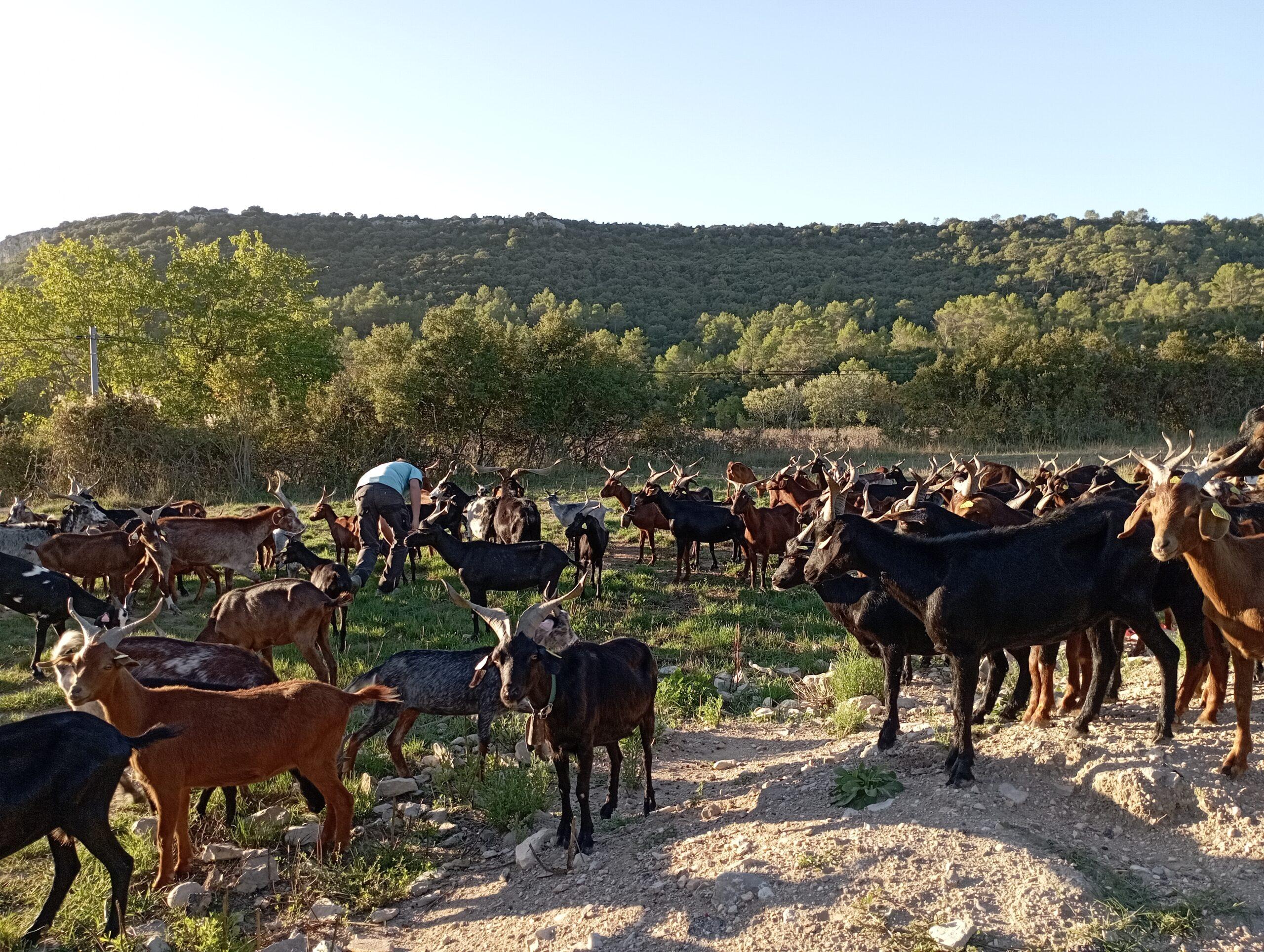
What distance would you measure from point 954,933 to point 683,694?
4.91 m

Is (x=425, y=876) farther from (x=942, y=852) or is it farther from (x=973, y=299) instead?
(x=973, y=299)

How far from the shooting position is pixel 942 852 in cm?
469

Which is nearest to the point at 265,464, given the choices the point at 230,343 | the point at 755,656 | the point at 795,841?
the point at 230,343

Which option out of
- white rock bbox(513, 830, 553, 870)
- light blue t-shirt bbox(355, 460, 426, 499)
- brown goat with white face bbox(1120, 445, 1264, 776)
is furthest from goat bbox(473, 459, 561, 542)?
brown goat with white face bbox(1120, 445, 1264, 776)

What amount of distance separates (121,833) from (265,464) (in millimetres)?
22097

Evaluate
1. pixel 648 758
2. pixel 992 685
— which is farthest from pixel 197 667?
pixel 992 685

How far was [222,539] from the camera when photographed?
1280cm

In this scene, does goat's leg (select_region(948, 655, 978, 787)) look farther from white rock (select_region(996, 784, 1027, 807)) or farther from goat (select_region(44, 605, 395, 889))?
goat (select_region(44, 605, 395, 889))

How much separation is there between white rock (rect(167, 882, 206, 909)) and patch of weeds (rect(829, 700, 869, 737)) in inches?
185

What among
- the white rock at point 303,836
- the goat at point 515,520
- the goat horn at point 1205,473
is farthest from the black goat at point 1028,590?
the goat at point 515,520

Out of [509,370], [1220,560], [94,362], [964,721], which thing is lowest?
[964,721]

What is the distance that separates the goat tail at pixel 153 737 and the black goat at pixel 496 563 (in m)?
6.52

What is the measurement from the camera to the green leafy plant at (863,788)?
17.9ft

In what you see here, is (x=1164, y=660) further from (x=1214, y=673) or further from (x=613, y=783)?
(x=613, y=783)
